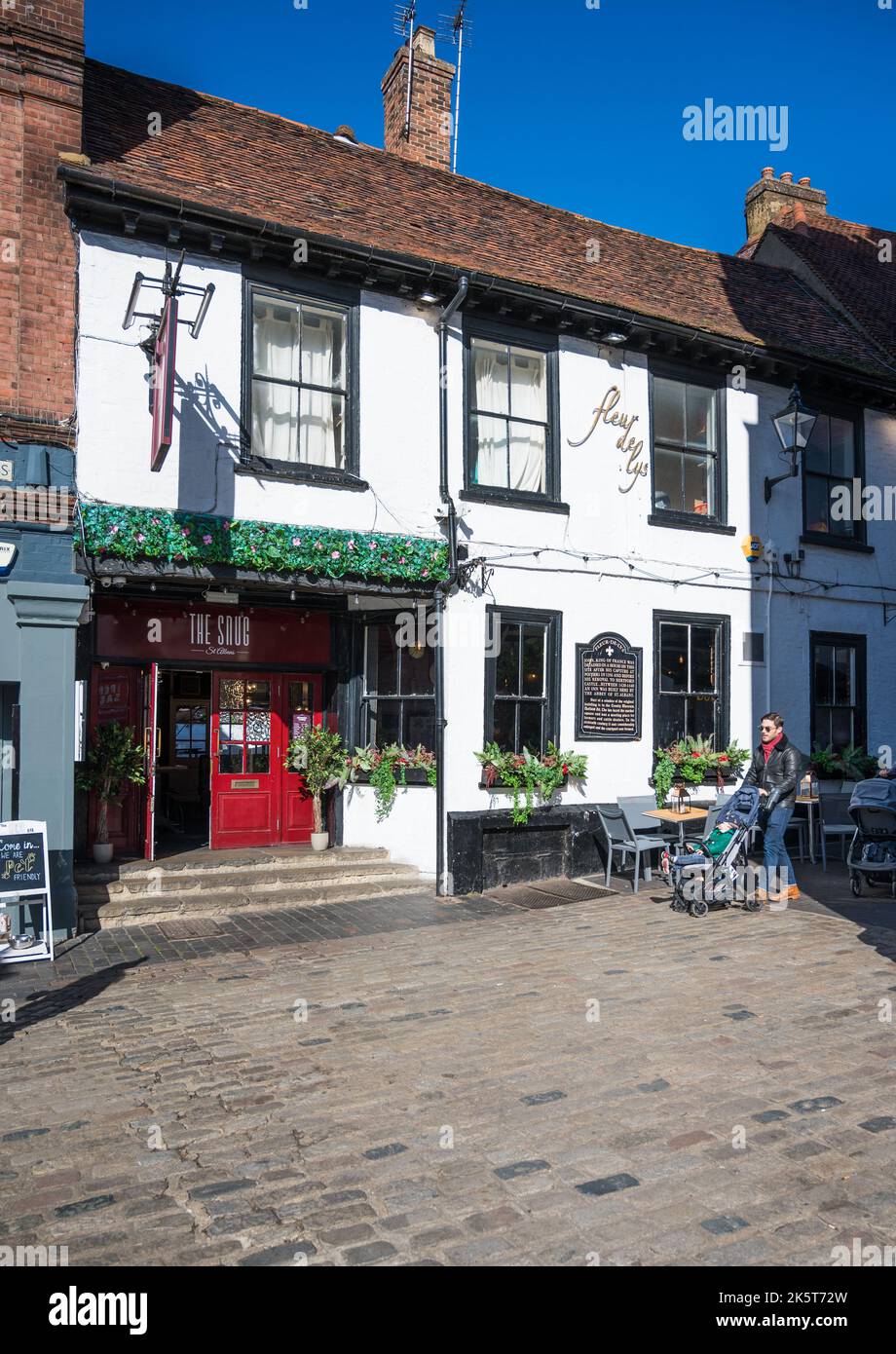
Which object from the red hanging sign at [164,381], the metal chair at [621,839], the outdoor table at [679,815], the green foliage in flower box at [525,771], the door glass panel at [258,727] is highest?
the red hanging sign at [164,381]

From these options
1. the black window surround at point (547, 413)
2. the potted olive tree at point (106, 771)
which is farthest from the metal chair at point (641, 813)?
the potted olive tree at point (106, 771)

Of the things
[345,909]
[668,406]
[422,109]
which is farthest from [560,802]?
[422,109]

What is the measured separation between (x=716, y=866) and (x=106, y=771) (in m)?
6.28

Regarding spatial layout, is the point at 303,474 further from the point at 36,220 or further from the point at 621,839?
the point at 621,839

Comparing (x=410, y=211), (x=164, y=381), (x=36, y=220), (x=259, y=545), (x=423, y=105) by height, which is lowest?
(x=259, y=545)

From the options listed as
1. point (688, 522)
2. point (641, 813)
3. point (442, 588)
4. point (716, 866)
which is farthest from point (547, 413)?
point (716, 866)

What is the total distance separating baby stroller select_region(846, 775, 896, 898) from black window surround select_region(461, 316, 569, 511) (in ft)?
15.6

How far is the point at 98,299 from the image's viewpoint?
9.39 meters

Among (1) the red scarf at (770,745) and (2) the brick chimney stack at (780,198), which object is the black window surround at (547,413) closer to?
(1) the red scarf at (770,745)

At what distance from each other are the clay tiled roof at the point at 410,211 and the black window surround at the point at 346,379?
0.58 m

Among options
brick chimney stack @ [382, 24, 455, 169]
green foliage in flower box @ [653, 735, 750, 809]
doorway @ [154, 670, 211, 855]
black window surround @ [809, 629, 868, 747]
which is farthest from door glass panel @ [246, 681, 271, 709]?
brick chimney stack @ [382, 24, 455, 169]

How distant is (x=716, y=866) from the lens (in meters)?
9.78

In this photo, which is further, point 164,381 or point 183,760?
point 183,760

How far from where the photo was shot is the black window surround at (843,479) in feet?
46.8
